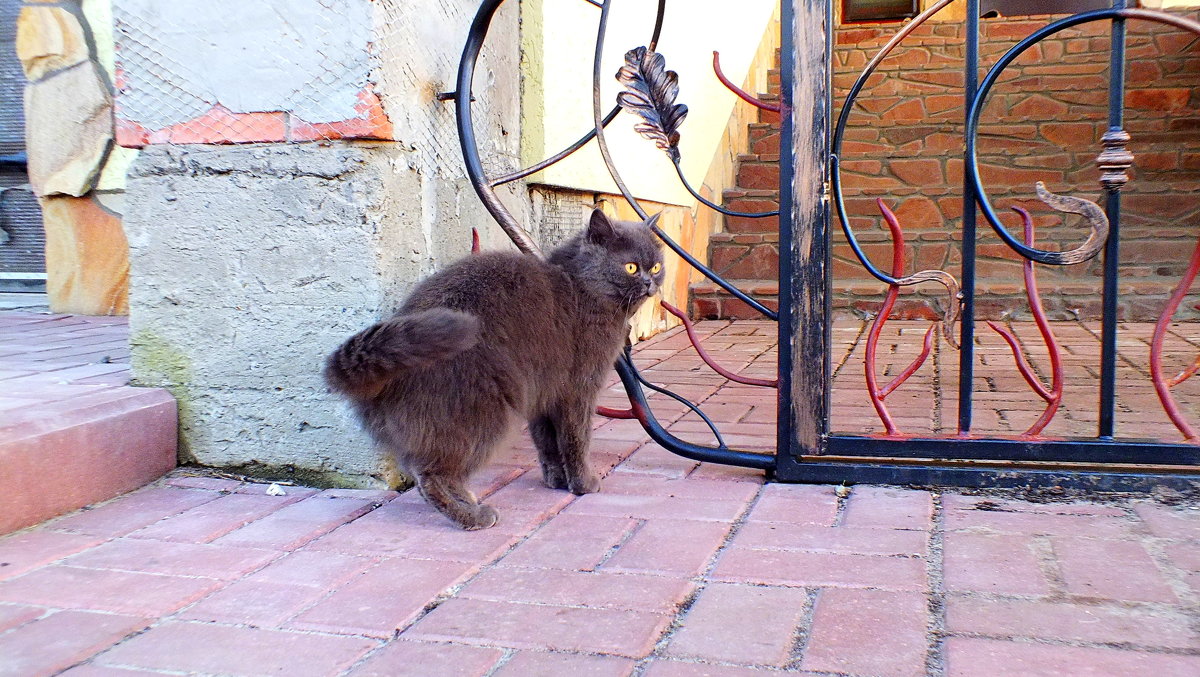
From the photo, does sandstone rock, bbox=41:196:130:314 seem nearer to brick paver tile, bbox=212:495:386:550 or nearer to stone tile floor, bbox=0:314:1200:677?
stone tile floor, bbox=0:314:1200:677

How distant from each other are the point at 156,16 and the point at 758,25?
224 inches

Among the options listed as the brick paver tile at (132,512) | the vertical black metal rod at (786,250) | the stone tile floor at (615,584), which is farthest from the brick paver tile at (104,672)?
the vertical black metal rod at (786,250)

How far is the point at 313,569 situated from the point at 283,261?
866mm

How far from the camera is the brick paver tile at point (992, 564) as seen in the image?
5.38 feet

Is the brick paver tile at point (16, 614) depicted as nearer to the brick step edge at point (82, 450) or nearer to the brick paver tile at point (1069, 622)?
the brick step edge at point (82, 450)

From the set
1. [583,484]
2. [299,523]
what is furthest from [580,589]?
[299,523]

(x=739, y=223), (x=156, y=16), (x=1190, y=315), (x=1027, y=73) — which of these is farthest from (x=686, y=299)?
(x=156, y=16)

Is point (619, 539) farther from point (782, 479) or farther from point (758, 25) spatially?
point (758, 25)

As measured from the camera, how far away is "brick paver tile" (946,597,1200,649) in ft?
4.68

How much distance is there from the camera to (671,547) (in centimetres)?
189

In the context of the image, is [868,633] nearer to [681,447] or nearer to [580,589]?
[580,589]

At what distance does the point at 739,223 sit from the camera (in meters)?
6.31

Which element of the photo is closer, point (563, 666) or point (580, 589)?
point (563, 666)

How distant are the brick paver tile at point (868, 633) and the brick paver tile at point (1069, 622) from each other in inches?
2.7
